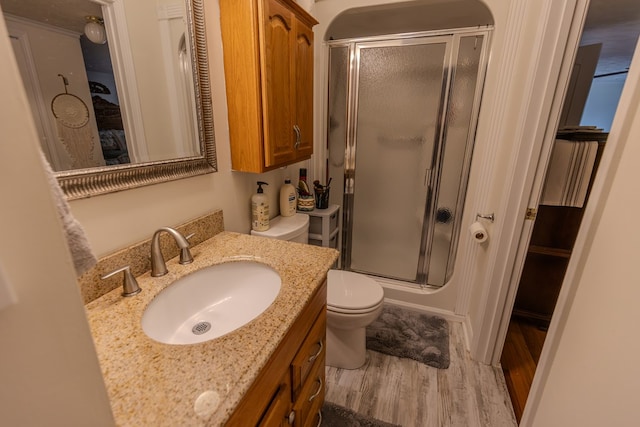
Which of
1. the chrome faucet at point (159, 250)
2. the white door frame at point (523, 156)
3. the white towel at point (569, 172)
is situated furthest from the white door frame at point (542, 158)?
the chrome faucet at point (159, 250)

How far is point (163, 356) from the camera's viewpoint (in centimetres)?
60

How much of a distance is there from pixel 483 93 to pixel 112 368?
6.72 feet

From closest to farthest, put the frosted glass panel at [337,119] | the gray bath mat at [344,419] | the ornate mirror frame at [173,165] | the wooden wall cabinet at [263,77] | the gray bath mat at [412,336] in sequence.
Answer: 1. the ornate mirror frame at [173,165]
2. the wooden wall cabinet at [263,77]
3. the gray bath mat at [344,419]
4. the gray bath mat at [412,336]
5. the frosted glass panel at [337,119]

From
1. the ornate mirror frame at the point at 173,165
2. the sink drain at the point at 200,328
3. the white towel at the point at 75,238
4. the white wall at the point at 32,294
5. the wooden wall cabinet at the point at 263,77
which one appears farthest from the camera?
the wooden wall cabinet at the point at 263,77

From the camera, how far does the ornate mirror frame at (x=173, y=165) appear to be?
0.74m

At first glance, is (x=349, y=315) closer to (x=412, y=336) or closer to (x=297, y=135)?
(x=412, y=336)

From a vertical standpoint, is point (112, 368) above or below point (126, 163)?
below

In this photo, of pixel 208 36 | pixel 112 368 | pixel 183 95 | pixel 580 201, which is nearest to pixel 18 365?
pixel 112 368

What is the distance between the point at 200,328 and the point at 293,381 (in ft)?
1.08

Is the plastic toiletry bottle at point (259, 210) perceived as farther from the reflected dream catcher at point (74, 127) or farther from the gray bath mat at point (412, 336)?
the gray bath mat at point (412, 336)

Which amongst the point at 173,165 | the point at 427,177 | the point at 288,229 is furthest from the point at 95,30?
the point at 427,177

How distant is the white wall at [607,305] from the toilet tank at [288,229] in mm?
1113

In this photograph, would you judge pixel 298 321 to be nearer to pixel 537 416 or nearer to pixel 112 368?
pixel 112 368

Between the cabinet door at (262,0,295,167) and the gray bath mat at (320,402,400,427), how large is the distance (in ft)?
3.92
